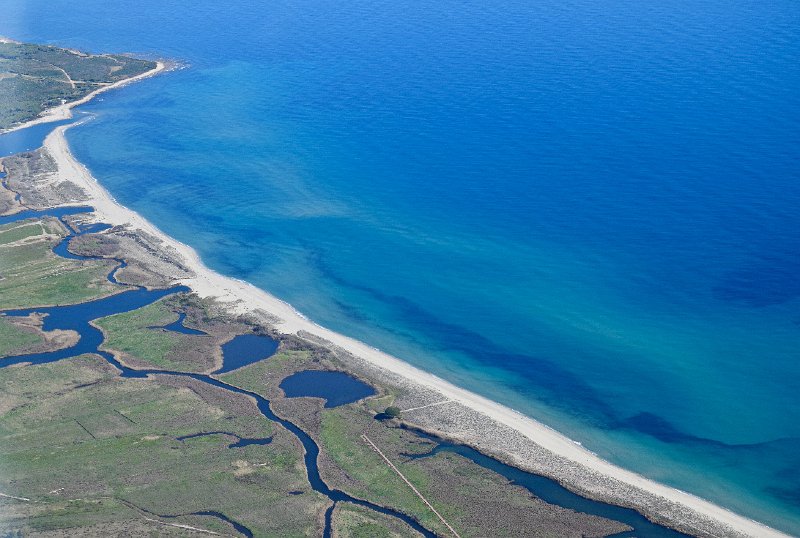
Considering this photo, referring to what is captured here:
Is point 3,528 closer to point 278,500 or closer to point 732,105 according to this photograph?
point 278,500

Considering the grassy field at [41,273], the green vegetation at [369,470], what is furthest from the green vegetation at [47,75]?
the green vegetation at [369,470]

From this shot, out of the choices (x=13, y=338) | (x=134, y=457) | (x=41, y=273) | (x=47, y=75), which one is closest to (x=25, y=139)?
(x=47, y=75)

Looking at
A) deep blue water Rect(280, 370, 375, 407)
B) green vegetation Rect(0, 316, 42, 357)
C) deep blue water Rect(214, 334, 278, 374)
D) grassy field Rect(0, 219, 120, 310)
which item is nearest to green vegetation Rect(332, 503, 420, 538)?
deep blue water Rect(280, 370, 375, 407)

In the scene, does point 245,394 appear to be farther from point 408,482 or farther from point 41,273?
point 41,273

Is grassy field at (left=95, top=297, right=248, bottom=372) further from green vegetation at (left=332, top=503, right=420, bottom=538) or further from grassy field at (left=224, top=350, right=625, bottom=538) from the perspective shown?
green vegetation at (left=332, top=503, right=420, bottom=538)

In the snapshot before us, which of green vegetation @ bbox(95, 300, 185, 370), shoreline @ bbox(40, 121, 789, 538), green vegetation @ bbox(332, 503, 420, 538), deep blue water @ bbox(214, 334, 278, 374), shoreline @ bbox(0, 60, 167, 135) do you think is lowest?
green vegetation @ bbox(332, 503, 420, 538)

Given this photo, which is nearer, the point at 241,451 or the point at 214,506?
the point at 214,506

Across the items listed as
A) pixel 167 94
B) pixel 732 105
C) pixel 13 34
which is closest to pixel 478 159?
pixel 732 105
